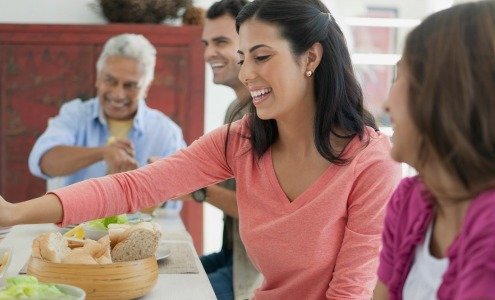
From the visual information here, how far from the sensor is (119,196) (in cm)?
172

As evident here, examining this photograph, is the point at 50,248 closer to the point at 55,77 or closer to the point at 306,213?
the point at 306,213

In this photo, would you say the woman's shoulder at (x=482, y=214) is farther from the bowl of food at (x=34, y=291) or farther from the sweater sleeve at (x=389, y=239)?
the bowl of food at (x=34, y=291)

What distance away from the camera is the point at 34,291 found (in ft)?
3.88

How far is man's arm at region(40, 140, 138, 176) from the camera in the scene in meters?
2.89

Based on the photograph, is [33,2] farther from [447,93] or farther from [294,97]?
[447,93]

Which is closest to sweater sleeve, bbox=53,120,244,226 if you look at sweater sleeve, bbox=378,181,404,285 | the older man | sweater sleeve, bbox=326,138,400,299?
sweater sleeve, bbox=326,138,400,299

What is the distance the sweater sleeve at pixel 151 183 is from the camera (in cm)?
165

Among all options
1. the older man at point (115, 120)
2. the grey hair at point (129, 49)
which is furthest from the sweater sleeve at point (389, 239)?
the grey hair at point (129, 49)

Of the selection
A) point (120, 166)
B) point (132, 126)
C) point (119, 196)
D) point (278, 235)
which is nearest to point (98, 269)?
point (119, 196)

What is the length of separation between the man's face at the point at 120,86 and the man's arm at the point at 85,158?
33cm

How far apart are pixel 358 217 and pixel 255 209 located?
0.25m

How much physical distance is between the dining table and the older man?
3.27 feet

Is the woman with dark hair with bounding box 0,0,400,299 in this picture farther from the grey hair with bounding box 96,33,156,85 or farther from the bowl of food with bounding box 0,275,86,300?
the grey hair with bounding box 96,33,156,85

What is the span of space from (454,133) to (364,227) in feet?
2.45
